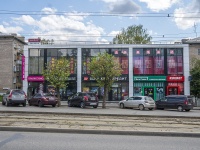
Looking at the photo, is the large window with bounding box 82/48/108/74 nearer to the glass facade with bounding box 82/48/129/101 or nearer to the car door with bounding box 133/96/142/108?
the glass facade with bounding box 82/48/129/101

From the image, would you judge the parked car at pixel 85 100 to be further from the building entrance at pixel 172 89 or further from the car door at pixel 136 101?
the building entrance at pixel 172 89

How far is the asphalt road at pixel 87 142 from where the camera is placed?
8398mm

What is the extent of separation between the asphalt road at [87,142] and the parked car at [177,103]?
66.2ft

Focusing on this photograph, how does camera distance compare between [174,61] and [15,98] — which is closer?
[15,98]

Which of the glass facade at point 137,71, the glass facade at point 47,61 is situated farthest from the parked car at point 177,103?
the glass facade at point 47,61

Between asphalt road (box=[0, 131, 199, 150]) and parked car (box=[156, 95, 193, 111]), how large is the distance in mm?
20179

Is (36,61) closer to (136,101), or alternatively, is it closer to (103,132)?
(136,101)

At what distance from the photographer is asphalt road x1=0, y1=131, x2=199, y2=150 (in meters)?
8.40

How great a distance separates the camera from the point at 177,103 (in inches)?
1194

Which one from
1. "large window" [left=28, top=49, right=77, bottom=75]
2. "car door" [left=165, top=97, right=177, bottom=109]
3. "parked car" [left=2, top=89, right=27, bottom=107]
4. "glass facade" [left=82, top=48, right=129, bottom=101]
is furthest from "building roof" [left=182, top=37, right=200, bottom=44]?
"parked car" [left=2, top=89, right=27, bottom=107]

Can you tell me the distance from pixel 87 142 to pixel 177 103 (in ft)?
74.5

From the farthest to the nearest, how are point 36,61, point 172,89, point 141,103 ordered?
point 36,61, point 172,89, point 141,103

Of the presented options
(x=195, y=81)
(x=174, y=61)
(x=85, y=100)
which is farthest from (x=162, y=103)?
(x=174, y=61)

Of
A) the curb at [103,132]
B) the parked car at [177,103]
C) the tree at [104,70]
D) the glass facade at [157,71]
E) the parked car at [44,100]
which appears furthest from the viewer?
the glass facade at [157,71]
